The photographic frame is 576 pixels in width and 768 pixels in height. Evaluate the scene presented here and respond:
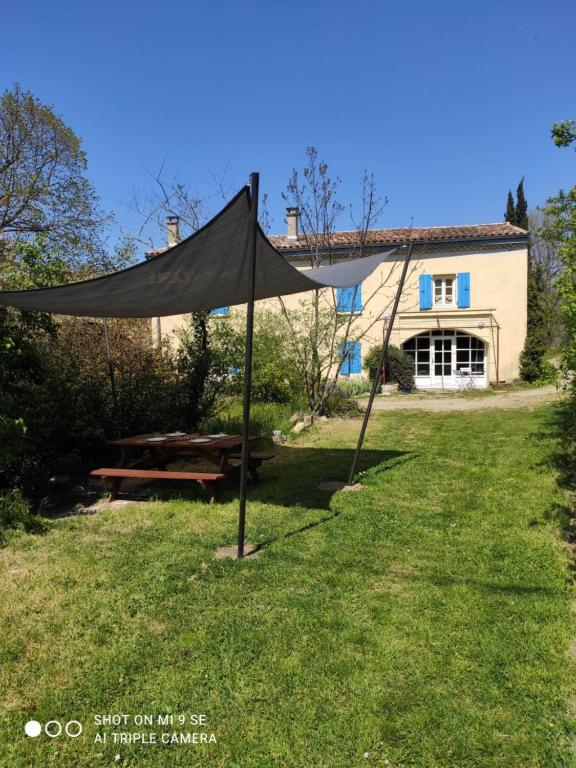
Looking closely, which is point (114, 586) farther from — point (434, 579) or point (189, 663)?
point (434, 579)

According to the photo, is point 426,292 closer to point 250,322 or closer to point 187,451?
point 187,451

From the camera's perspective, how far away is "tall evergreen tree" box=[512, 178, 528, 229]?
26047 mm

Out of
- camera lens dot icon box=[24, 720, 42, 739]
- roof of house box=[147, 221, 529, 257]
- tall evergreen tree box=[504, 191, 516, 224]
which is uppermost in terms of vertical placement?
tall evergreen tree box=[504, 191, 516, 224]

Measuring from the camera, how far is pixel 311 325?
1095 cm

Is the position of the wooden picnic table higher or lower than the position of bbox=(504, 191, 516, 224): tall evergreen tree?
lower

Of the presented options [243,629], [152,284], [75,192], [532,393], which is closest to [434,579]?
[243,629]

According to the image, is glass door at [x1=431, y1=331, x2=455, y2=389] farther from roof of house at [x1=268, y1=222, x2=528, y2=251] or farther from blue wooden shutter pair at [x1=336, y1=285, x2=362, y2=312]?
roof of house at [x1=268, y1=222, x2=528, y2=251]

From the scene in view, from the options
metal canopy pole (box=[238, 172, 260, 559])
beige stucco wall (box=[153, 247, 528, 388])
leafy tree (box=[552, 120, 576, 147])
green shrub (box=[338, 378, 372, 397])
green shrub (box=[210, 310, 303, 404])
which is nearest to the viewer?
metal canopy pole (box=[238, 172, 260, 559])

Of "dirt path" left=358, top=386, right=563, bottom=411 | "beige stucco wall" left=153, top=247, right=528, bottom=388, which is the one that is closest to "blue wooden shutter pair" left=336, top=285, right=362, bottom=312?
"beige stucco wall" left=153, top=247, right=528, bottom=388

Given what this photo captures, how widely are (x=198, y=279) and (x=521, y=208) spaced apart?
86.0 feet

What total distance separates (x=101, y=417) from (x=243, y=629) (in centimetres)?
459

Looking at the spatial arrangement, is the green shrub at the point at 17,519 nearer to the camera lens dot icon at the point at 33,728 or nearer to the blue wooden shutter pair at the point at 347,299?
the camera lens dot icon at the point at 33,728

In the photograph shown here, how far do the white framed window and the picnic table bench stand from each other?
586 inches

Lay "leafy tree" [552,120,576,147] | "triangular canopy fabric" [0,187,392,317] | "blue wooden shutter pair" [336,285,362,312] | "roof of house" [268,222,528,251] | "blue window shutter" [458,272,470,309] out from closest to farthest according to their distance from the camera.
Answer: "triangular canopy fabric" [0,187,392,317]
"leafy tree" [552,120,576,147]
"blue wooden shutter pair" [336,285,362,312]
"roof of house" [268,222,528,251]
"blue window shutter" [458,272,470,309]
